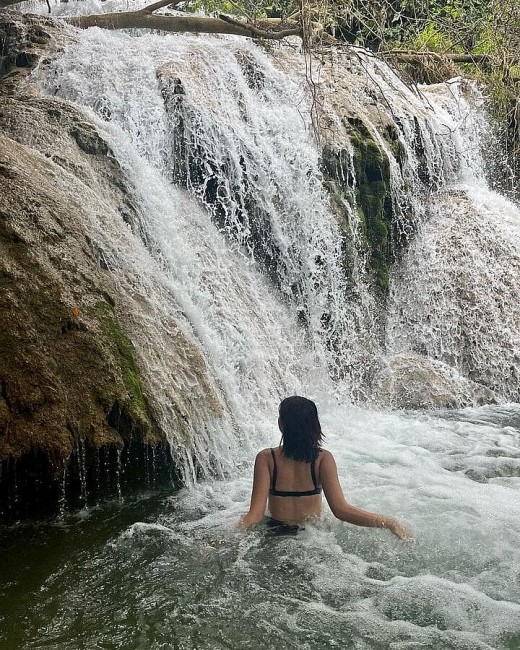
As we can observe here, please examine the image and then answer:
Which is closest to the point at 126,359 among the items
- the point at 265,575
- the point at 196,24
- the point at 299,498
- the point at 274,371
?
the point at 299,498

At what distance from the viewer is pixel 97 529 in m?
4.77

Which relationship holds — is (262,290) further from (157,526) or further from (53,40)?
(53,40)

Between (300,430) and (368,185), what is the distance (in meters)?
6.94

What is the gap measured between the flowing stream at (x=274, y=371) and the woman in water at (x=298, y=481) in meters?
0.16

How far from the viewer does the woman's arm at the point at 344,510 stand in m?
4.15

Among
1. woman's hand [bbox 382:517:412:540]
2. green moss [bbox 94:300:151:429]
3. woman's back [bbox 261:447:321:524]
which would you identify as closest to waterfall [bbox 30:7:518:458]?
green moss [bbox 94:300:151:429]

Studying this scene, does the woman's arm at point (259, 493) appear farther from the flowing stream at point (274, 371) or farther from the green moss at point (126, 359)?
the green moss at point (126, 359)

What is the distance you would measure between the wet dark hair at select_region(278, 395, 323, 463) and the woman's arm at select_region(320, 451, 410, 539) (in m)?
0.12

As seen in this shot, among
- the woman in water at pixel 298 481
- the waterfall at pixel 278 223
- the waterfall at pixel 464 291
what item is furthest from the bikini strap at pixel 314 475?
the waterfall at pixel 464 291

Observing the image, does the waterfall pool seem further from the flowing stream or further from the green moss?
the green moss

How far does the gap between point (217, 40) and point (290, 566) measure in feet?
33.4

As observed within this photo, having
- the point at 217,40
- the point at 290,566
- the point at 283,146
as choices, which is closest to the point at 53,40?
the point at 217,40

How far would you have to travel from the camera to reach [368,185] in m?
10.5

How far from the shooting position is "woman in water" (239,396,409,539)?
4.21 metres
